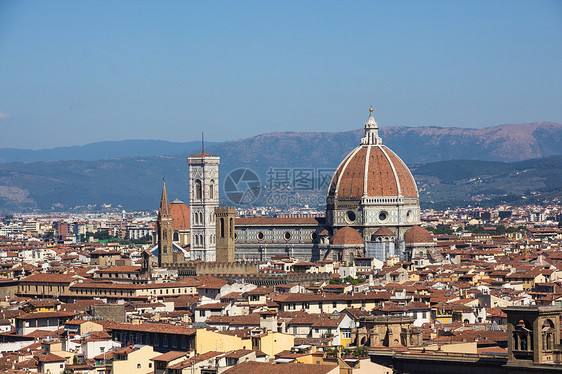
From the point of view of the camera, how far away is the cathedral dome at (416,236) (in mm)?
103062

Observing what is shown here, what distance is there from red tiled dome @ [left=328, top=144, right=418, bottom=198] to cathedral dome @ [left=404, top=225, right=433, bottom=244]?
4165 millimetres

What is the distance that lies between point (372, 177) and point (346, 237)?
6.82m

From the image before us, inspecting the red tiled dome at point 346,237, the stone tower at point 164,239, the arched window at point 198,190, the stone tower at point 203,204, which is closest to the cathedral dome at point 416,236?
the red tiled dome at point 346,237

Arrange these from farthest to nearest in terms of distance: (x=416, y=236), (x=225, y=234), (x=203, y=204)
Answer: (x=203, y=204), (x=416, y=236), (x=225, y=234)

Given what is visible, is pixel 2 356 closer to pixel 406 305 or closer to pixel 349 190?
pixel 406 305

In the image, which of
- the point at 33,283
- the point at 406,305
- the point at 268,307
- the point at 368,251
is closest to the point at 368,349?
the point at 406,305

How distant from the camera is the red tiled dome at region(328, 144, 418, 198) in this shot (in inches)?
4232

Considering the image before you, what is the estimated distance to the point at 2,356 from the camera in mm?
46812

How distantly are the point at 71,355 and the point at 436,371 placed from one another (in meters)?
17.4

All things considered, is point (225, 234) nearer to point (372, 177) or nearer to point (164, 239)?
point (164, 239)

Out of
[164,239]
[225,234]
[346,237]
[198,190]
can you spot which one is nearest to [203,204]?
[198,190]

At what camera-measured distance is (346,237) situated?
103 metres

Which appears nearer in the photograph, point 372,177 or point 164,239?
point 164,239

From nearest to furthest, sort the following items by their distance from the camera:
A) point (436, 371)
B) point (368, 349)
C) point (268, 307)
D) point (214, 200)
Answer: point (436, 371)
point (368, 349)
point (268, 307)
point (214, 200)
